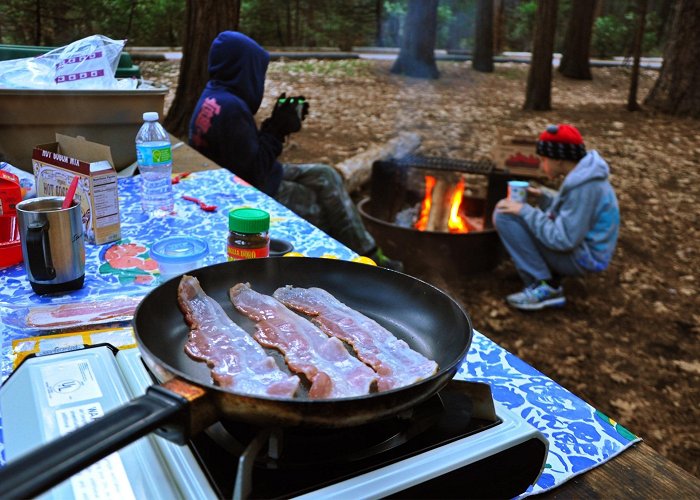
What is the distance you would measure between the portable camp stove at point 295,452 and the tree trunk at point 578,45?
14189 mm

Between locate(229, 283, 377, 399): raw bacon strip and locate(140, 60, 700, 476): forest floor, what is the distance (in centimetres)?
239

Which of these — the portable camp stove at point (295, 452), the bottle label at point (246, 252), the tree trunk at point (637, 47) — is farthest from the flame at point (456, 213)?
the tree trunk at point (637, 47)

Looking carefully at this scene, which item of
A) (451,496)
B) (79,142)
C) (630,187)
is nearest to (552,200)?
(630,187)

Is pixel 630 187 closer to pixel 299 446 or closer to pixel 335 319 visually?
pixel 335 319

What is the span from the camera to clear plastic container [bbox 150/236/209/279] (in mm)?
1870

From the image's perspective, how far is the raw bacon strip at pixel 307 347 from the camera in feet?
3.71

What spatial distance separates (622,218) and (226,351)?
5800mm

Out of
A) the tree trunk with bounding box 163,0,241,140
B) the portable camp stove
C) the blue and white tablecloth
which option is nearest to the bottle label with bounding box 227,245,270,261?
the blue and white tablecloth

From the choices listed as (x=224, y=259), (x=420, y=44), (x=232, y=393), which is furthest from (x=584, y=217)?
(x=420, y=44)

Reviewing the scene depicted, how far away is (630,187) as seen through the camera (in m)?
7.02

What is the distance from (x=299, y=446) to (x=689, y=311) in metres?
4.37

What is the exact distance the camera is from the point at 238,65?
3951mm

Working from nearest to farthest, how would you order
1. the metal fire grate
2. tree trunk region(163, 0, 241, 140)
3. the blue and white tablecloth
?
the blue and white tablecloth
the metal fire grate
tree trunk region(163, 0, 241, 140)

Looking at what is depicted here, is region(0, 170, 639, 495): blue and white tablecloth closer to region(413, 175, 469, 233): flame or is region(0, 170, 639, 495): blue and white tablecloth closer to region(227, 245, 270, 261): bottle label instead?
region(227, 245, 270, 261): bottle label
